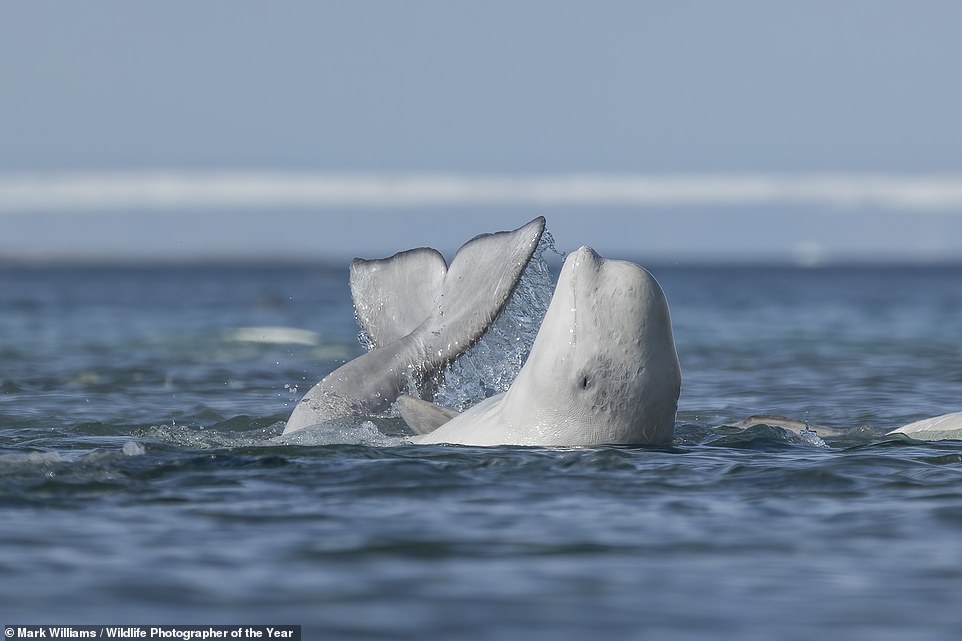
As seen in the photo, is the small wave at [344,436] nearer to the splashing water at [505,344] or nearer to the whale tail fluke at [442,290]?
the splashing water at [505,344]

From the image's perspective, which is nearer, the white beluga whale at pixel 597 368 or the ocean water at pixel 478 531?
the ocean water at pixel 478 531

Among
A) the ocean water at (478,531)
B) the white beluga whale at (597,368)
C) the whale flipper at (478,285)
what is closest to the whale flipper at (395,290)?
the whale flipper at (478,285)

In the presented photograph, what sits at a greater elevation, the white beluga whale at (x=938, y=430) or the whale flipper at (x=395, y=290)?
the whale flipper at (x=395, y=290)

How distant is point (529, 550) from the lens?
771 cm

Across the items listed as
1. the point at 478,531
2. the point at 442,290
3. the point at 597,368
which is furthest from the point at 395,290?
the point at 478,531

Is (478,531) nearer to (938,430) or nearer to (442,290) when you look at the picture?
(442,290)

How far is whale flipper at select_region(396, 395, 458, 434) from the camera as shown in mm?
11102

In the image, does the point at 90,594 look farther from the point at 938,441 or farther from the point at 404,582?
the point at 938,441

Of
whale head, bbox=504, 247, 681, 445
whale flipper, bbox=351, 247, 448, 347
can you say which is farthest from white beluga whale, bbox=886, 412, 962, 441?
whale flipper, bbox=351, 247, 448, 347

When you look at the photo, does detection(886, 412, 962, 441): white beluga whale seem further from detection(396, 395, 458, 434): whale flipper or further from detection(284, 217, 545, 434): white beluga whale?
detection(396, 395, 458, 434): whale flipper

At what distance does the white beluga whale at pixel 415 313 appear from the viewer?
1133cm

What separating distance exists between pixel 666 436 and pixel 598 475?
110cm

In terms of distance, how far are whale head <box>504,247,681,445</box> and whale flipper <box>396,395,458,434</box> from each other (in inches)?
39.4

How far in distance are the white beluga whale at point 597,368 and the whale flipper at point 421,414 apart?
68cm
